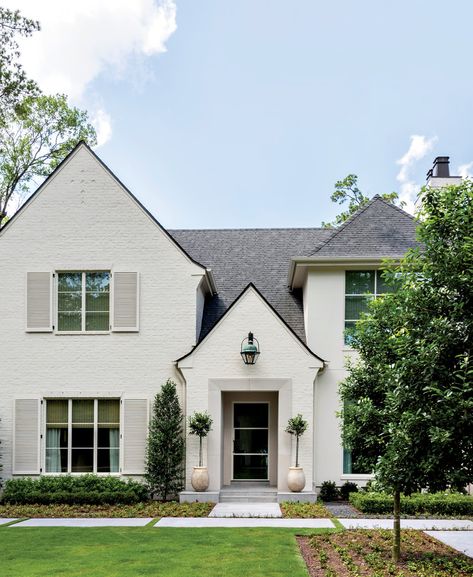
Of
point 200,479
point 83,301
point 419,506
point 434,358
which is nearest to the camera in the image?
point 434,358

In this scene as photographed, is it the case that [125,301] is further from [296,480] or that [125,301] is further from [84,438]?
[296,480]

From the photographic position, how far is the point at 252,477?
17516mm

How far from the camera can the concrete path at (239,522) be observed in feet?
41.5

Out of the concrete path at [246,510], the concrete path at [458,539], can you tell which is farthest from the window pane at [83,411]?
the concrete path at [458,539]

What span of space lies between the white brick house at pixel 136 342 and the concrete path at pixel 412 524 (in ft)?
10.1

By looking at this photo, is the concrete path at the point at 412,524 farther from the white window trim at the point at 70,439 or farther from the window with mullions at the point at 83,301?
the window with mullions at the point at 83,301

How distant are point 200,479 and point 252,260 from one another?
25.9ft

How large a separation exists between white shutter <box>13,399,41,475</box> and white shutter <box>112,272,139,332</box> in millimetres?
3064

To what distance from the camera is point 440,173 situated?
20.4 metres

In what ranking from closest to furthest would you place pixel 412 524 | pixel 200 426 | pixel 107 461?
1. pixel 412 524
2. pixel 200 426
3. pixel 107 461

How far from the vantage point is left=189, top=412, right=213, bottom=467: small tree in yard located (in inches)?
623

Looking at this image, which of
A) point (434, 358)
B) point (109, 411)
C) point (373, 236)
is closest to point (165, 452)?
point (109, 411)

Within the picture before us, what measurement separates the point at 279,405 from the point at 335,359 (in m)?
2.07

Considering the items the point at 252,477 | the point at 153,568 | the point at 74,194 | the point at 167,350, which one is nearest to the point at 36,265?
the point at 74,194
